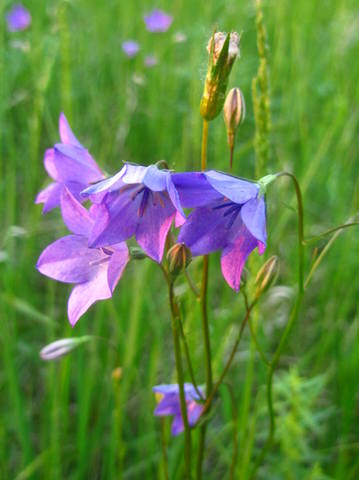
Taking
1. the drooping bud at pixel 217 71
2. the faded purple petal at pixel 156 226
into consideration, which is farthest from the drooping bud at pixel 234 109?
the faded purple petal at pixel 156 226

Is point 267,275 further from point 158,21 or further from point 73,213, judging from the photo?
point 158,21

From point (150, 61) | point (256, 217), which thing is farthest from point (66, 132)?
point (150, 61)

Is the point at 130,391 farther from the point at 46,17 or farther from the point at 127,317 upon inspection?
the point at 46,17

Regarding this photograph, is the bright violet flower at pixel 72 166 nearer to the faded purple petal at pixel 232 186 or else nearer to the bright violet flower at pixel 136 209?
the bright violet flower at pixel 136 209

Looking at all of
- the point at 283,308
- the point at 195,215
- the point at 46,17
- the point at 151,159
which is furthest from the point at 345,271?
the point at 46,17

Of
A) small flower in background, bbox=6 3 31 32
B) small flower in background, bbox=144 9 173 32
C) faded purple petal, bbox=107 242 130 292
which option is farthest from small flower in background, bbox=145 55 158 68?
faded purple petal, bbox=107 242 130 292
